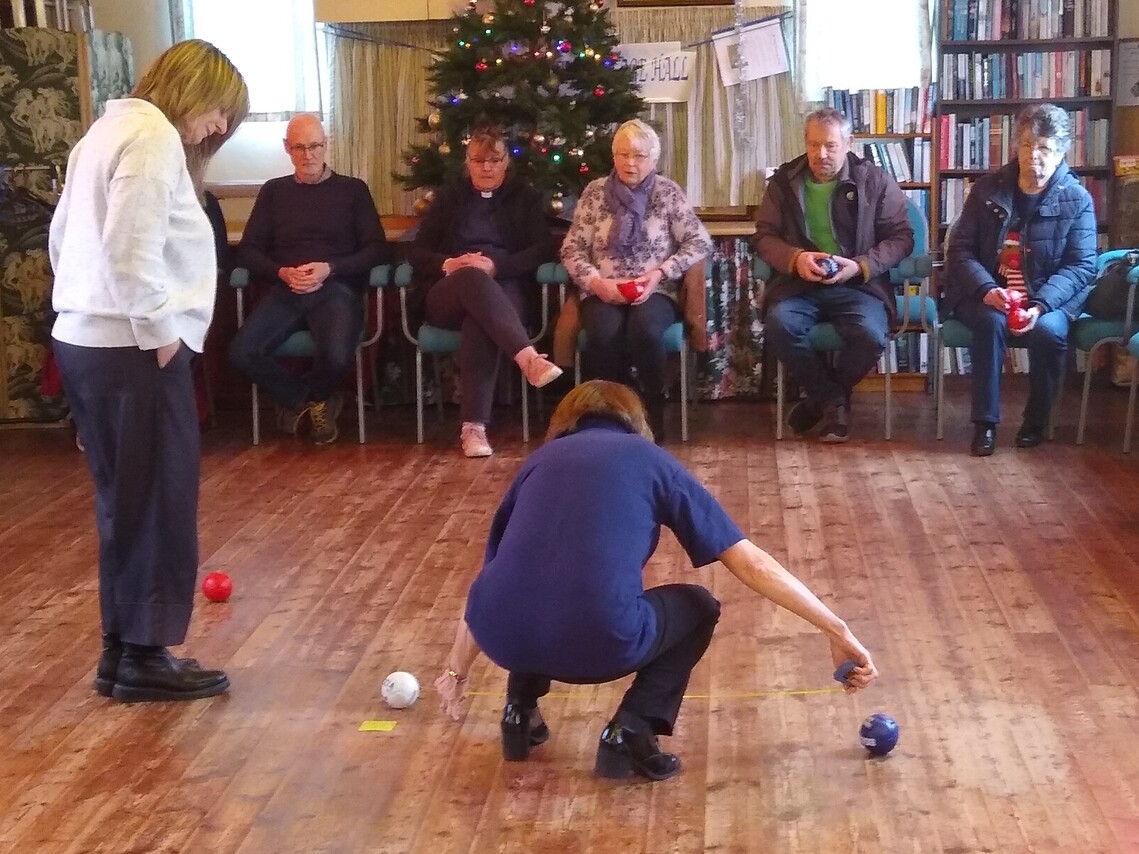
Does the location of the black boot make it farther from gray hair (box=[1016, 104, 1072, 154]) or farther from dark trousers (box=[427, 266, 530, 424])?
gray hair (box=[1016, 104, 1072, 154])

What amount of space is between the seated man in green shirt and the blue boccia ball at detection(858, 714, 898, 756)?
2.73 m

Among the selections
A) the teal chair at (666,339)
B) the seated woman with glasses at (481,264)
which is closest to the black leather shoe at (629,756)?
the seated woman with glasses at (481,264)

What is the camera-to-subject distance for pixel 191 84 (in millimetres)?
2623

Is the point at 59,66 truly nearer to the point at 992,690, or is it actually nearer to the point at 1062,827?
the point at 992,690

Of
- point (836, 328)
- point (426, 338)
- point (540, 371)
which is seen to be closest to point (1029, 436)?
point (836, 328)

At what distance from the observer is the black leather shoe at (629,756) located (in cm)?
239

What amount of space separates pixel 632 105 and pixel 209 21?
220 cm

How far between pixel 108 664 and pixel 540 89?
3.46 metres

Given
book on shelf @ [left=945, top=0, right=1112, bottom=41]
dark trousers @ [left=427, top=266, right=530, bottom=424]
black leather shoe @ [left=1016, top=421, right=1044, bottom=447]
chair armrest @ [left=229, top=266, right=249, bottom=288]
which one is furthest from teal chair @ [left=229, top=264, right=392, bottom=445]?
book on shelf @ [left=945, top=0, right=1112, bottom=41]

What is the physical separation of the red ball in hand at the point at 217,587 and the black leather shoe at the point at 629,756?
1.39 meters

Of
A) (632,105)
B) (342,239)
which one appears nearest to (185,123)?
(342,239)

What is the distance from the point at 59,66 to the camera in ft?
18.5

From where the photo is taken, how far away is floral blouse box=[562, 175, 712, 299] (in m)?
5.25

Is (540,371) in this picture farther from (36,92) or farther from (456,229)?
(36,92)
